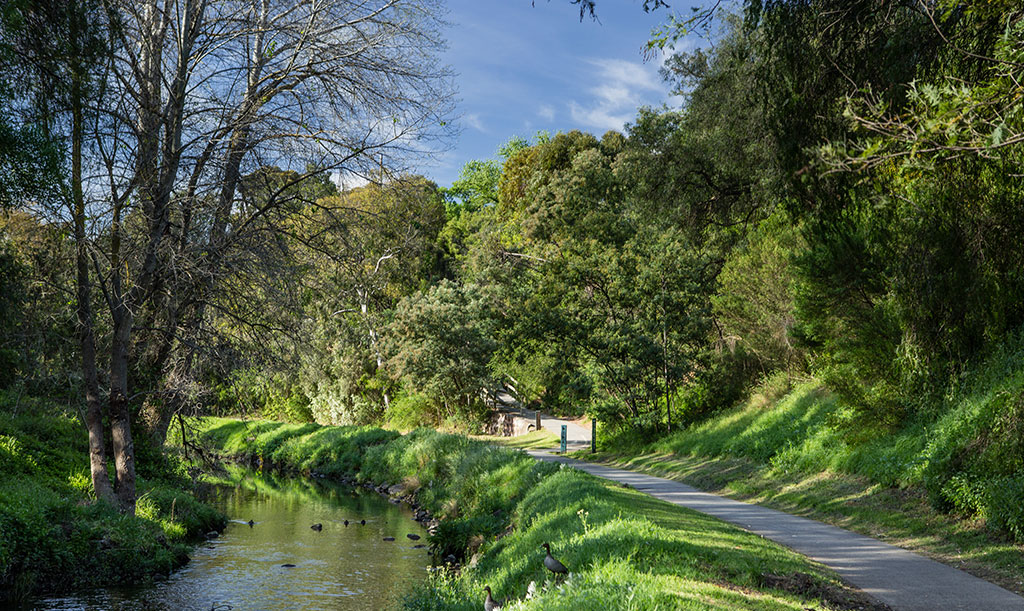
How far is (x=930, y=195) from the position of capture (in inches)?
473

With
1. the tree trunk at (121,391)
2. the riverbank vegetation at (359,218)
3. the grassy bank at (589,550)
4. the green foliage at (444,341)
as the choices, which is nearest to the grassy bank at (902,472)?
the riverbank vegetation at (359,218)

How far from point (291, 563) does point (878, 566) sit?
1050cm

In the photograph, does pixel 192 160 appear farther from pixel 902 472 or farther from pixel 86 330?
pixel 902 472

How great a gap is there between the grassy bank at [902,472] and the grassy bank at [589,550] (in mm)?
2496

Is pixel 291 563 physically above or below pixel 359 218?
below

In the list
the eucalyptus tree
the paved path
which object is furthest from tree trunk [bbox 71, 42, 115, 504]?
the paved path

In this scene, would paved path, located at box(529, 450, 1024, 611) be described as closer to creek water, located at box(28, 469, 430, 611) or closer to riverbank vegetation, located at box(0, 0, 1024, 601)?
riverbank vegetation, located at box(0, 0, 1024, 601)

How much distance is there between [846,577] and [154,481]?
15.4 meters

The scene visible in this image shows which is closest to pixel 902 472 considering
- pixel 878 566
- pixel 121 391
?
pixel 878 566

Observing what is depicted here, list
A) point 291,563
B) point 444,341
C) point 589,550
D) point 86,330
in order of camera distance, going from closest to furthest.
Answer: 1. point 589,550
2. point 86,330
3. point 291,563
4. point 444,341

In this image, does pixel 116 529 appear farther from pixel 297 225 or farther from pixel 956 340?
pixel 956 340

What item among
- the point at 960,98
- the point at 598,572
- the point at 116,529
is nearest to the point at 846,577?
the point at 598,572

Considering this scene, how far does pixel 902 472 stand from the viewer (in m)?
12.2

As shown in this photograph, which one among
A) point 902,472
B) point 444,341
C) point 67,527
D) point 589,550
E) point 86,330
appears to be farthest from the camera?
point 444,341
